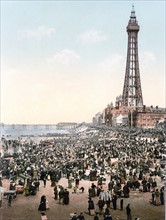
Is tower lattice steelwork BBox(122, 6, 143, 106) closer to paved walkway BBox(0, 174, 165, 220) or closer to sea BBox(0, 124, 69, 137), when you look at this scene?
sea BBox(0, 124, 69, 137)

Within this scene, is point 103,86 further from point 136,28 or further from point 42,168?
point 42,168

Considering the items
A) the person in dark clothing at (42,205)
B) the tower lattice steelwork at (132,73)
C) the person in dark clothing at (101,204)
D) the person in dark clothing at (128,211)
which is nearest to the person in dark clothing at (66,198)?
the person in dark clothing at (42,205)

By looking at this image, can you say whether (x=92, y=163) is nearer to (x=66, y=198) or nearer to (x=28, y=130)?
(x=66, y=198)

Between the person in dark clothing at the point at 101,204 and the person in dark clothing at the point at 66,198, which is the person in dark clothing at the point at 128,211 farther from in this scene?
the person in dark clothing at the point at 66,198

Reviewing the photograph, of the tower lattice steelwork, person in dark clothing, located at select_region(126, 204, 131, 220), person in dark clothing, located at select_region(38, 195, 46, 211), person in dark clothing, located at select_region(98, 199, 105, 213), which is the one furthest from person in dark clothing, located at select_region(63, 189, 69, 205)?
the tower lattice steelwork

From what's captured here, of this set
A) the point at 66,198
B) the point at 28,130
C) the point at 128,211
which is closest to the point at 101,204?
the point at 128,211
